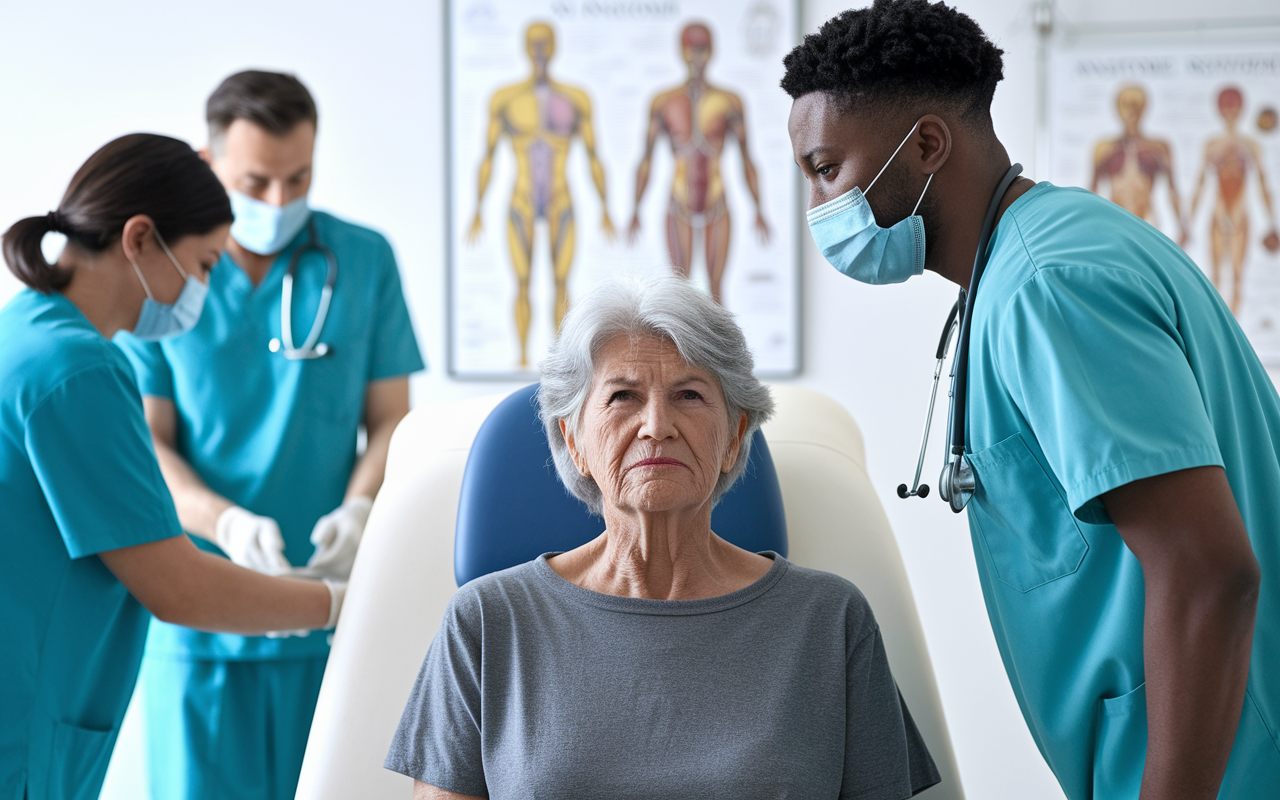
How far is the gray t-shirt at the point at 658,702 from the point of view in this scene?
104 cm

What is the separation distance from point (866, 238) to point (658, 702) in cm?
55

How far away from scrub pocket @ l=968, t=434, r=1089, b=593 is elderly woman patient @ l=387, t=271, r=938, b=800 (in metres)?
0.23

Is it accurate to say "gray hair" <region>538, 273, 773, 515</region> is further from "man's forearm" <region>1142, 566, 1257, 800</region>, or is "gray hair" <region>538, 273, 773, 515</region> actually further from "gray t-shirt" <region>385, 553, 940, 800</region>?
"man's forearm" <region>1142, 566, 1257, 800</region>

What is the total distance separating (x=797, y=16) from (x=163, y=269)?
168 cm

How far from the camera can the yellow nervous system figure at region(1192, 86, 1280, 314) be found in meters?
2.41

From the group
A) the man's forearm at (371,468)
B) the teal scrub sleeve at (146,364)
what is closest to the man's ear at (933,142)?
the man's forearm at (371,468)

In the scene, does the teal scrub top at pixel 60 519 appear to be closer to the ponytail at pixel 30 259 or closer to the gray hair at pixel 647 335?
the ponytail at pixel 30 259

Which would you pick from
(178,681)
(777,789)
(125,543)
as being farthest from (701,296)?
(178,681)

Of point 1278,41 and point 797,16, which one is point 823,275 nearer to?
point 797,16

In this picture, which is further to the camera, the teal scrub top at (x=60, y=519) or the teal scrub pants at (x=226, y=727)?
the teal scrub pants at (x=226, y=727)

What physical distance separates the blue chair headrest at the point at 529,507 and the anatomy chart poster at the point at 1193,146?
5.24 ft

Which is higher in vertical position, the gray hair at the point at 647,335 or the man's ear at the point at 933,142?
the man's ear at the point at 933,142

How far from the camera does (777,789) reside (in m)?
1.02

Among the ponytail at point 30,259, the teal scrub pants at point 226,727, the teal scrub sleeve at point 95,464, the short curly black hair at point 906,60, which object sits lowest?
the teal scrub pants at point 226,727
